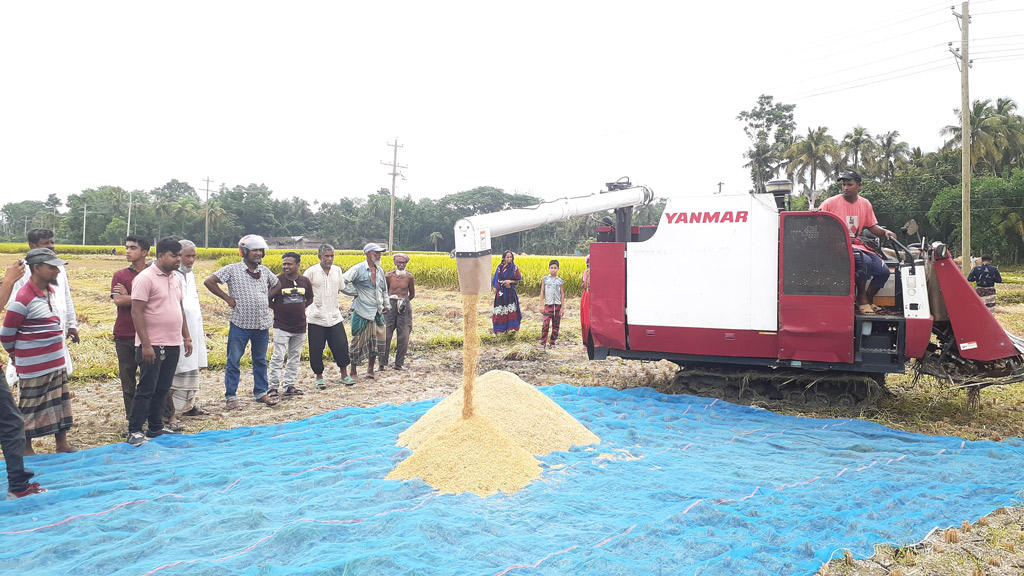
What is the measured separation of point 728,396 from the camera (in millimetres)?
7035

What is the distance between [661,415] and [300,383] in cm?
444

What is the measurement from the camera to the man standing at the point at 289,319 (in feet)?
22.9

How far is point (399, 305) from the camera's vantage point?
8.85 m

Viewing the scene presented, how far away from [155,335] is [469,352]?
8.36ft

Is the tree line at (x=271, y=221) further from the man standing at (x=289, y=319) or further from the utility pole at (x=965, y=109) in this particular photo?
the man standing at (x=289, y=319)

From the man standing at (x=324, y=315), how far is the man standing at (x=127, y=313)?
6.83ft

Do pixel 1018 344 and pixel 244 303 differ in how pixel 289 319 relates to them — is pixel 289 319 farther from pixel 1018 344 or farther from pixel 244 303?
pixel 1018 344

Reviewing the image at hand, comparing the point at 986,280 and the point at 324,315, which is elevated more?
the point at 986,280

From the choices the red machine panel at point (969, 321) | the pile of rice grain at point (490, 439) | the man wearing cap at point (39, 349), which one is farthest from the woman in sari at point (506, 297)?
the man wearing cap at point (39, 349)

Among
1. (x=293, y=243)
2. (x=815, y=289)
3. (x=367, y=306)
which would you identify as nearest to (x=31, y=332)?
(x=367, y=306)

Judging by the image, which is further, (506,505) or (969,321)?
(969,321)

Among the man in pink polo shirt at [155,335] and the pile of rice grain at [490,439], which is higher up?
the man in pink polo shirt at [155,335]

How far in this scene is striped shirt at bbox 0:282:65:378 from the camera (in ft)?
14.9

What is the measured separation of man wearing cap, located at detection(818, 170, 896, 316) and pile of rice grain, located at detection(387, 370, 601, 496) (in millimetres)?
3133
